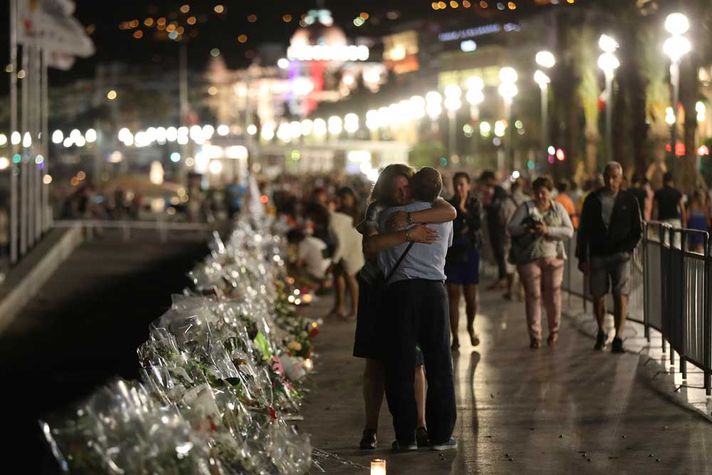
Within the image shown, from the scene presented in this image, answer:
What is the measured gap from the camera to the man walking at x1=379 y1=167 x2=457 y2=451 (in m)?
9.05

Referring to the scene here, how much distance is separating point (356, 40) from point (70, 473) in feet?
553

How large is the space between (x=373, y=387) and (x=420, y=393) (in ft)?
1.04

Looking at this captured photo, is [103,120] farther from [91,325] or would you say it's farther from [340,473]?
[340,473]

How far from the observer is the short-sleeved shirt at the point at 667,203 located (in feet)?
65.7

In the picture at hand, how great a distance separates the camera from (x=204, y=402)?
7090mm

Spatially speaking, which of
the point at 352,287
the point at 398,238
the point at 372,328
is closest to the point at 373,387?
the point at 372,328

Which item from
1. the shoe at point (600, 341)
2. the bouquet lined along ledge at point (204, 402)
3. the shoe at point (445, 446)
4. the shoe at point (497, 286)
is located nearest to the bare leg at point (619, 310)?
the shoe at point (600, 341)

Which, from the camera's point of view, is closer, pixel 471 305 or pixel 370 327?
pixel 370 327

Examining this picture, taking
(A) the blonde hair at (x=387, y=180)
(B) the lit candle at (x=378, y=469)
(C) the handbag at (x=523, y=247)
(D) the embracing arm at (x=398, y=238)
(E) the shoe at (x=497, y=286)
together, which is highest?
(A) the blonde hair at (x=387, y=180)

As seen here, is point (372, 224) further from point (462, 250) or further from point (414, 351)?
point (462, 250)

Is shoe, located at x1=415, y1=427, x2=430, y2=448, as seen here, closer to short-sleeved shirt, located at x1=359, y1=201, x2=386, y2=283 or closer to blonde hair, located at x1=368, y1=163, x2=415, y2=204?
short-sleeved shirt, located at x1=359, y1=201, x2=386, y2=283

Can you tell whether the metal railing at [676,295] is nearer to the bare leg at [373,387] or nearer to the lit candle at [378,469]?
the bare leg at [373,387]

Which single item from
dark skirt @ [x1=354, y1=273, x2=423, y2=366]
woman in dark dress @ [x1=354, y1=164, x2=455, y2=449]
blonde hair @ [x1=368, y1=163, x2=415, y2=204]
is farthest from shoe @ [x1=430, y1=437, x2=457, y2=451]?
blonde hair @ [x1=368, y1=163, x2=415, y2=204]

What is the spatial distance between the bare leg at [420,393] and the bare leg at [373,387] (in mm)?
241
